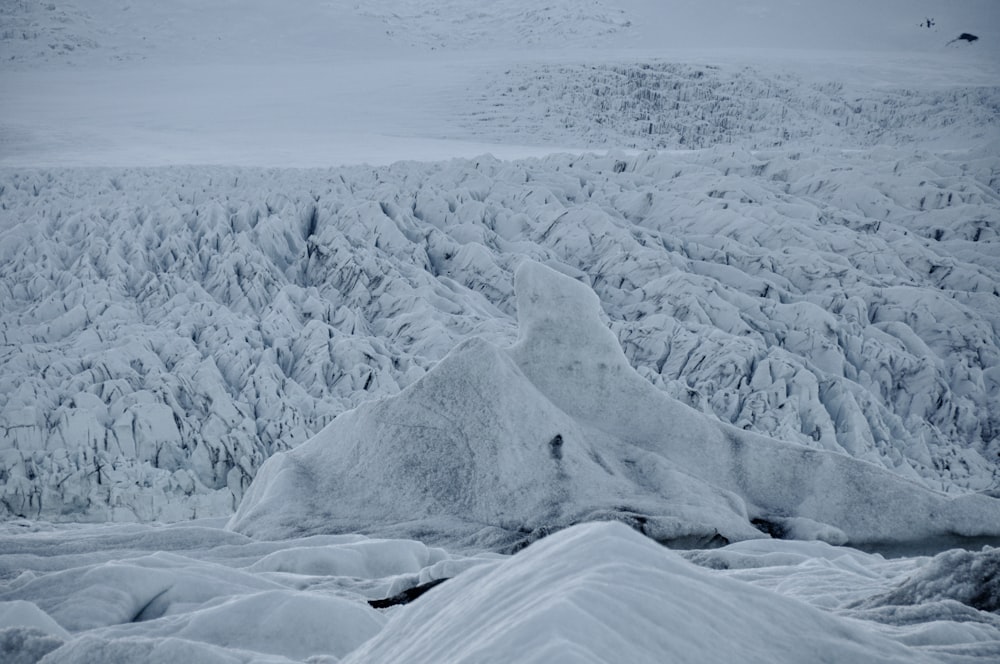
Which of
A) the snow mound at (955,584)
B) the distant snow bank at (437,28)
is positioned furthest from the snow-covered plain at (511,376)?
the distant snow bank at (437,28)

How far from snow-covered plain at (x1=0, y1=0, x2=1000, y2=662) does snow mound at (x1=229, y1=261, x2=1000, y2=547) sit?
0.9 inches

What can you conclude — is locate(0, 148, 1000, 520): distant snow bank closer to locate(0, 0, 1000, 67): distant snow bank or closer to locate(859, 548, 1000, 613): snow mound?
locate(859, 548, 1000, 613): snow mound

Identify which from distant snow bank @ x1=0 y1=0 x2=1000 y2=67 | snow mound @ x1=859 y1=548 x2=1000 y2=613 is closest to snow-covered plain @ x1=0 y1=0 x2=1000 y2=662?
snow mound @ x1=859 y1=548 x2=1000 y2=613

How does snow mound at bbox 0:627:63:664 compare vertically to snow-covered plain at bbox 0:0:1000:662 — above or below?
above

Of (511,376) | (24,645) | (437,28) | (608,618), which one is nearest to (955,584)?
(608,618)

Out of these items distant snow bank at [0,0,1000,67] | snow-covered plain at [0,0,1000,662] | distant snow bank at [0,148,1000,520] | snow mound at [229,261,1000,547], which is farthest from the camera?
distant snow bank at [0,0,1000,67]

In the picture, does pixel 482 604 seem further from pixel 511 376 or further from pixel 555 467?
pixel 511 376

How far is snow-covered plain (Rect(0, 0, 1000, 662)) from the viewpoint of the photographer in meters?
2.64

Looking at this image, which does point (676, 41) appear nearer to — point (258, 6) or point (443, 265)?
point (258, 6)

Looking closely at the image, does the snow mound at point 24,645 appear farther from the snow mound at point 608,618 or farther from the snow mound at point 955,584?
the snow mound at point 955,584

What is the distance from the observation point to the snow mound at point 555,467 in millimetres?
5426

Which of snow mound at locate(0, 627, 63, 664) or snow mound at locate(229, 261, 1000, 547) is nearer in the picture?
snow mound at locate(0, 627, 63, 664)

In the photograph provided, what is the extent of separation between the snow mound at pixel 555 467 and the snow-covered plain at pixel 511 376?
2 cm

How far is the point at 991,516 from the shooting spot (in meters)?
5.99
